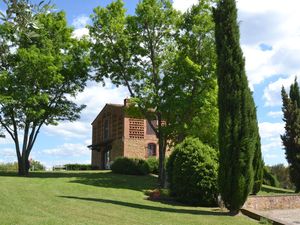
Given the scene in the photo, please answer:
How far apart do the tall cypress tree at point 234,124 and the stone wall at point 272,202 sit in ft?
9.20

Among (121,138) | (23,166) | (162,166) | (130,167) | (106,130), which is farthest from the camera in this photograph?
(106,130)

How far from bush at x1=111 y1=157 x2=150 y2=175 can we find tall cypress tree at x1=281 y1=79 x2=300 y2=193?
451 inches

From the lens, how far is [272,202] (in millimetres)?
21016

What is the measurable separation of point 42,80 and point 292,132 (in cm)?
1995

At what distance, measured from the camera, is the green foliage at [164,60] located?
28.0m

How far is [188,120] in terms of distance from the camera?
29.0 m

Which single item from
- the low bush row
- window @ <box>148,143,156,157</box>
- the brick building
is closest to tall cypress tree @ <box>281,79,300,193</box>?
the brick building

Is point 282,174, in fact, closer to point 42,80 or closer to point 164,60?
point 164,60

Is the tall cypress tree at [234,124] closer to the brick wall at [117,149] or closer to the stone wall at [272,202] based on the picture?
the stone wall at [272,202]

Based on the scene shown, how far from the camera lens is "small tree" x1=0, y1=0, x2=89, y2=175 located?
100ft

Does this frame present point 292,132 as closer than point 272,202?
No

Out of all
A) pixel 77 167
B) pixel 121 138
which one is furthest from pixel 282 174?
pixel 77 167

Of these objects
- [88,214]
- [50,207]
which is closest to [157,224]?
[88,214]

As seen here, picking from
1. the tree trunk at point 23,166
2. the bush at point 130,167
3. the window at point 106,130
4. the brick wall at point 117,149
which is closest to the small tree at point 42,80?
the tree trunk at point 23,166
